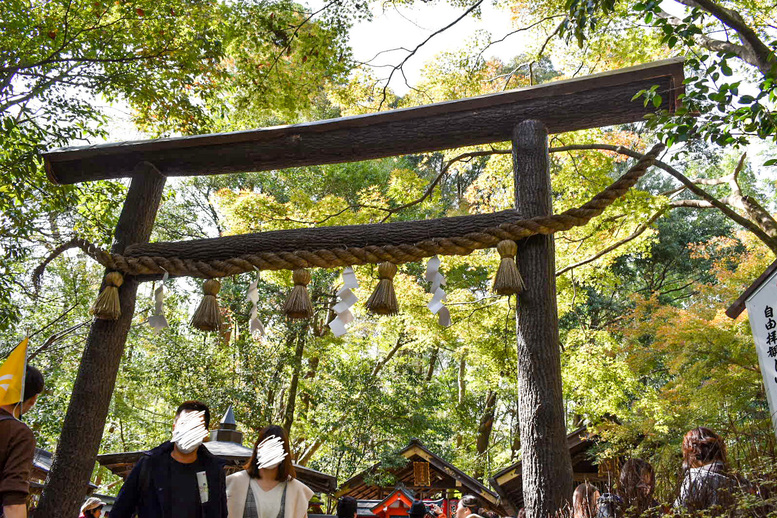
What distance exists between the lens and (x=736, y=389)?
6.10 m

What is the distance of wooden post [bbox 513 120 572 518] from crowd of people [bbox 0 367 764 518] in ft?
1.30

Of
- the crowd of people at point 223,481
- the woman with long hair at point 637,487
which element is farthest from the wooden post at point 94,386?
the woman with long hair at point 637,487

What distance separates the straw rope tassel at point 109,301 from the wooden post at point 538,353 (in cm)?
247

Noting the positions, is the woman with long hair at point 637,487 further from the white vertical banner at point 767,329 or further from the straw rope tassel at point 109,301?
the straw rope tassel at point 109,301

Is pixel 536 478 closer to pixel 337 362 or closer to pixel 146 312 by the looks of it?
pixel 337 362

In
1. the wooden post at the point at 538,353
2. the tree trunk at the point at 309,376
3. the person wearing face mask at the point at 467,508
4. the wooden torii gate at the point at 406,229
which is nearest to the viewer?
the wooden post at the point at 538,353

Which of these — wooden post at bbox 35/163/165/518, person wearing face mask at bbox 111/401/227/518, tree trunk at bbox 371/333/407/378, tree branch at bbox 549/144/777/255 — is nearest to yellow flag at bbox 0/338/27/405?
person wearing face mask at bbox 111/401/227/518

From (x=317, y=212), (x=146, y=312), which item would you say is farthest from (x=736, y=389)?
(x=146, y=312)

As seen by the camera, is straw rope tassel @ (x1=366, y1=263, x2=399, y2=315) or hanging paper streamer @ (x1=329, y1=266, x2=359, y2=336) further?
hanging paper streamer @ (x1=329, y1=266, x2=359, y2=336)

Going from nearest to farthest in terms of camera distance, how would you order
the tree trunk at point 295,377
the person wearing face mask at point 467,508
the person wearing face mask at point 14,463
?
the person wearing face mask at point 14,463, the person wearing face mask at point 467,508, the tree trunk at point 295,377

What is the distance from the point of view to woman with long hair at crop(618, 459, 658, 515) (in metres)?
1.92

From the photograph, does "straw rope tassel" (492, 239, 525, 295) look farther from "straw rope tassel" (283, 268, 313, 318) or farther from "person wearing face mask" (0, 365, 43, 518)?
"person wearing face mask" (0, 365, 43, 518)

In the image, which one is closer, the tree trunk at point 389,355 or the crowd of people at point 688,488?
the crowd of people at point 688,488

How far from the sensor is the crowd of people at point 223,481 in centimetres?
183
